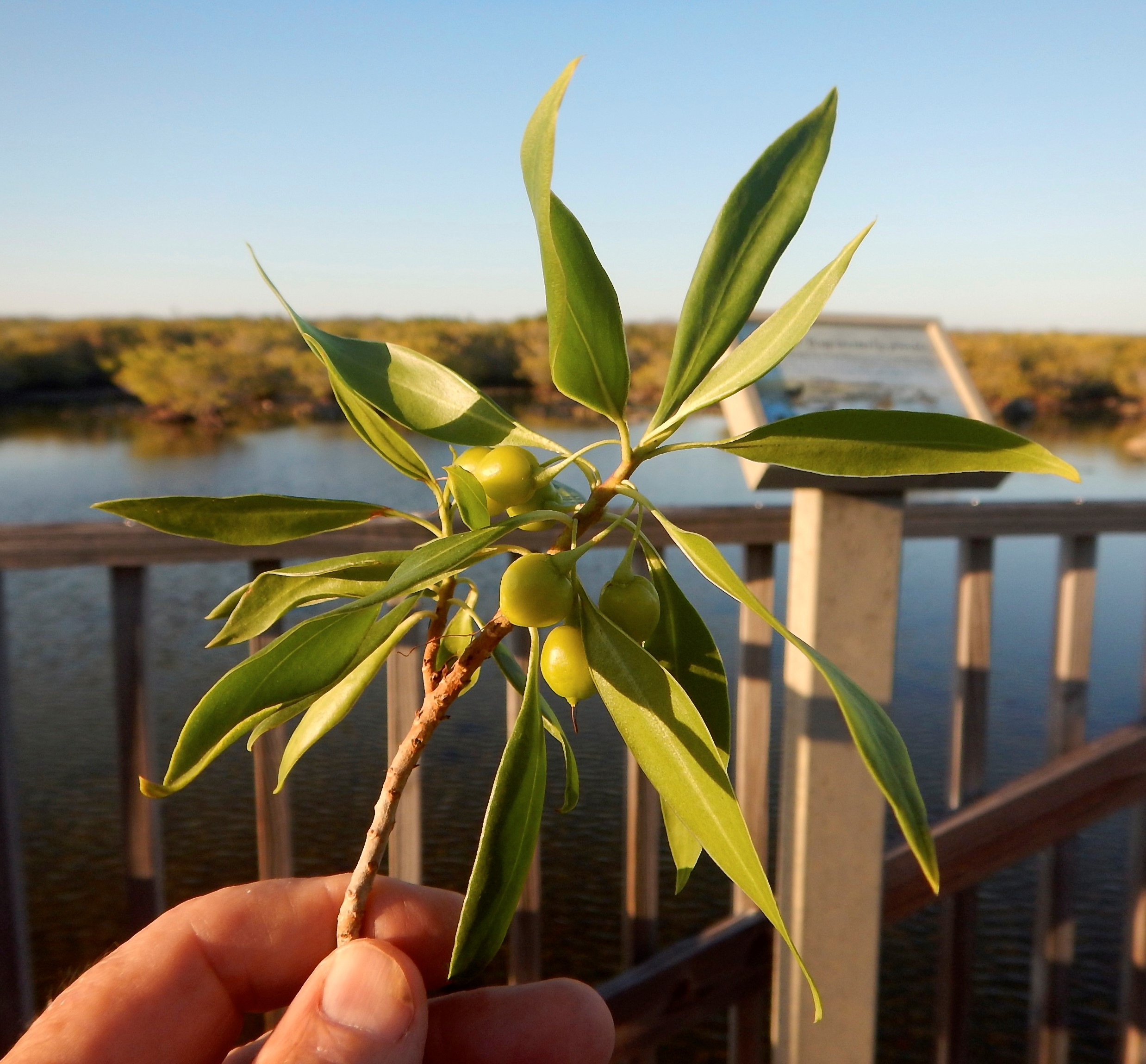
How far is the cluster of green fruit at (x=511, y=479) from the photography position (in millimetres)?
316

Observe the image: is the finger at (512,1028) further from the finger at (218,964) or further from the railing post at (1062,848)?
the railing post at (1062,848)

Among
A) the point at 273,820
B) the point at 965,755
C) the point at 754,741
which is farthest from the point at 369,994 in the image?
the point at 965,755

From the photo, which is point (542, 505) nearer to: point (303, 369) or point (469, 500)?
point (469, 500)

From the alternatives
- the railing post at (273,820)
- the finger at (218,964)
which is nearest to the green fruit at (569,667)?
the finger at (218,964)

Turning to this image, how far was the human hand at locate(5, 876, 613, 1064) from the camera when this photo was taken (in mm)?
397

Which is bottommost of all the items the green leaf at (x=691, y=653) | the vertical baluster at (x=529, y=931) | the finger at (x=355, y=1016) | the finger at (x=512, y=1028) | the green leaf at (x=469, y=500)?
the vertical baluster at (x=529, y=931)

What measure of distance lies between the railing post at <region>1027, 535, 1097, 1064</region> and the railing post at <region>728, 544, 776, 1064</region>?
17.1 inches

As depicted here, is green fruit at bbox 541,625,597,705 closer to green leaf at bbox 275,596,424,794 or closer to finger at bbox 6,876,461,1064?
green leaf at bbox 275,596,424,794

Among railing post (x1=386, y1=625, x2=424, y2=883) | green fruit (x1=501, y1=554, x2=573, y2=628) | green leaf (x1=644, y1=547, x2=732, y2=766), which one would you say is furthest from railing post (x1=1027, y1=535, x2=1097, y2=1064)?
green fruit (x1=501, y1=554, x2=573, y2=628)

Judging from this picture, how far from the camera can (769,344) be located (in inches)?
12.3

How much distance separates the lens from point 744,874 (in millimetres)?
265

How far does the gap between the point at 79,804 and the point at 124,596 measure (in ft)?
5.48

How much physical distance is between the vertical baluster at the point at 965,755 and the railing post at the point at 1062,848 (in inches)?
4.5

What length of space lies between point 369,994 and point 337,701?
0.14 m
